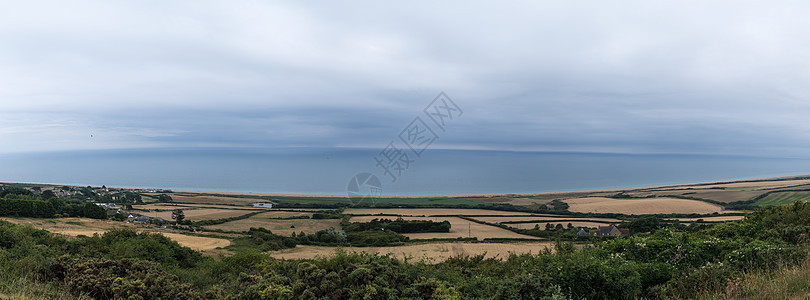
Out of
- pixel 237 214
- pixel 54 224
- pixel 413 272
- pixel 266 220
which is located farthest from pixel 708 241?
pixel 237 214

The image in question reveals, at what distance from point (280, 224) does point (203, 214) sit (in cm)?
1207

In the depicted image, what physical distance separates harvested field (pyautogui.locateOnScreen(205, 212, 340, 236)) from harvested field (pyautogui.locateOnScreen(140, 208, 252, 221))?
3248mm

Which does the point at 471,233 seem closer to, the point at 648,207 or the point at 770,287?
the point at 770,287

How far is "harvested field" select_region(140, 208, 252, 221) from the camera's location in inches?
1506

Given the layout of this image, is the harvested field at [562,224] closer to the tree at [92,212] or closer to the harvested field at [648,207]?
the harvested field at [648,207]

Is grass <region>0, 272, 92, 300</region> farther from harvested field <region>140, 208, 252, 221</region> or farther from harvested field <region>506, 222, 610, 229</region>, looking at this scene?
harvested field <region>140, 208, 252, 221</region>

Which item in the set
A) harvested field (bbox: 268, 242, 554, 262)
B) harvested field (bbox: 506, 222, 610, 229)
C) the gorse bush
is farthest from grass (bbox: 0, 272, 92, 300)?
harvested field (bbox: 506, 222, 610, 229)

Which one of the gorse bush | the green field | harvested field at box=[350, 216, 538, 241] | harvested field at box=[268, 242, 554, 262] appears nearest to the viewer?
the gorse bush

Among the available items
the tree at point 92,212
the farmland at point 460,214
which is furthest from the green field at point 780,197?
the tree at point 92,212

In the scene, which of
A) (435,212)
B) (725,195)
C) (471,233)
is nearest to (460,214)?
(435,212)

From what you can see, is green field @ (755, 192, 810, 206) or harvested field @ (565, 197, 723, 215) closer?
harvested field @ (565, 197, 723, 215)

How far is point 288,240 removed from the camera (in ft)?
81.0

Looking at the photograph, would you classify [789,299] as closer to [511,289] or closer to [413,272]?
[511,289]

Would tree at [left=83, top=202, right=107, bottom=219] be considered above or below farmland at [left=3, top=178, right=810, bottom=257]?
above
